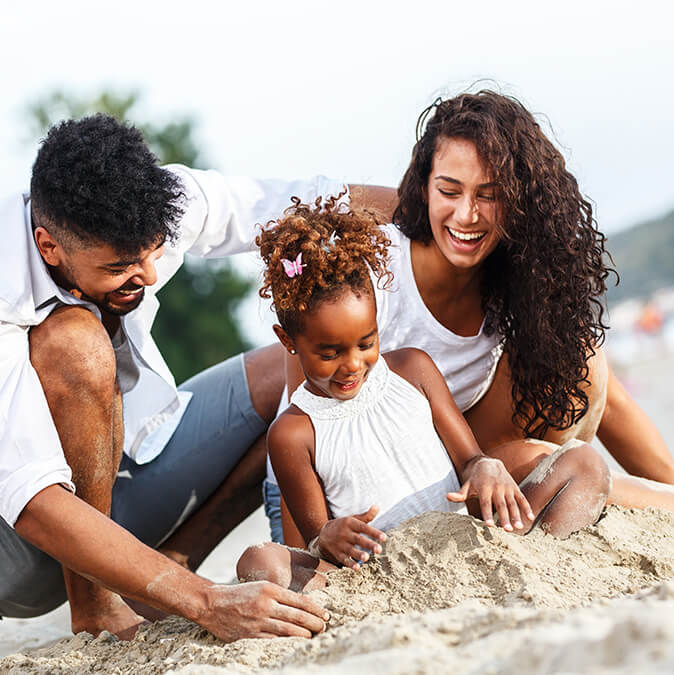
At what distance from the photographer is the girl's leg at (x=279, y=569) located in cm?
234

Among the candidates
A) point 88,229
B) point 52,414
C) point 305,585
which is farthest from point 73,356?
point 305,585

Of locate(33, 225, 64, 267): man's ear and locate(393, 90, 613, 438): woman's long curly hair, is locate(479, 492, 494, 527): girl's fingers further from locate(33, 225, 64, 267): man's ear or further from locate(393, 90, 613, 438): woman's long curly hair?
locate(33, 225, 64, 267): man's ear

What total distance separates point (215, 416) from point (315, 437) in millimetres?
938

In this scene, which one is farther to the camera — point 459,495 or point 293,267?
point 293,267

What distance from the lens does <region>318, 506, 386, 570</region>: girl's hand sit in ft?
7.31

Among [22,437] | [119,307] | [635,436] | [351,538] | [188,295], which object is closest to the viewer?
[351,538]

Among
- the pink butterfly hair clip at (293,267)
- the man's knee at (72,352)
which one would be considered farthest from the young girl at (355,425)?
the man's knee at (72,352)

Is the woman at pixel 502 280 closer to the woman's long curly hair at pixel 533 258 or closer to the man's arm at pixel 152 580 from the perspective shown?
the woman's long curly hair at pixel 533 258

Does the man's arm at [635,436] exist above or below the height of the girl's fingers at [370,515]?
below

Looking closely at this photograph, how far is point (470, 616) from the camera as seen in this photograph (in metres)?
1.81

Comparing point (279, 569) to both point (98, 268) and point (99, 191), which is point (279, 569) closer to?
point (98, 268)

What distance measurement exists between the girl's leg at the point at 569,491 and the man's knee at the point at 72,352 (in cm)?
137

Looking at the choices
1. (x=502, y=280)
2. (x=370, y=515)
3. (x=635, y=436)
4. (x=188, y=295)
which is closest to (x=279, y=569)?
(x=370, y=515)

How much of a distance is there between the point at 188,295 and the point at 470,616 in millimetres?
15545
